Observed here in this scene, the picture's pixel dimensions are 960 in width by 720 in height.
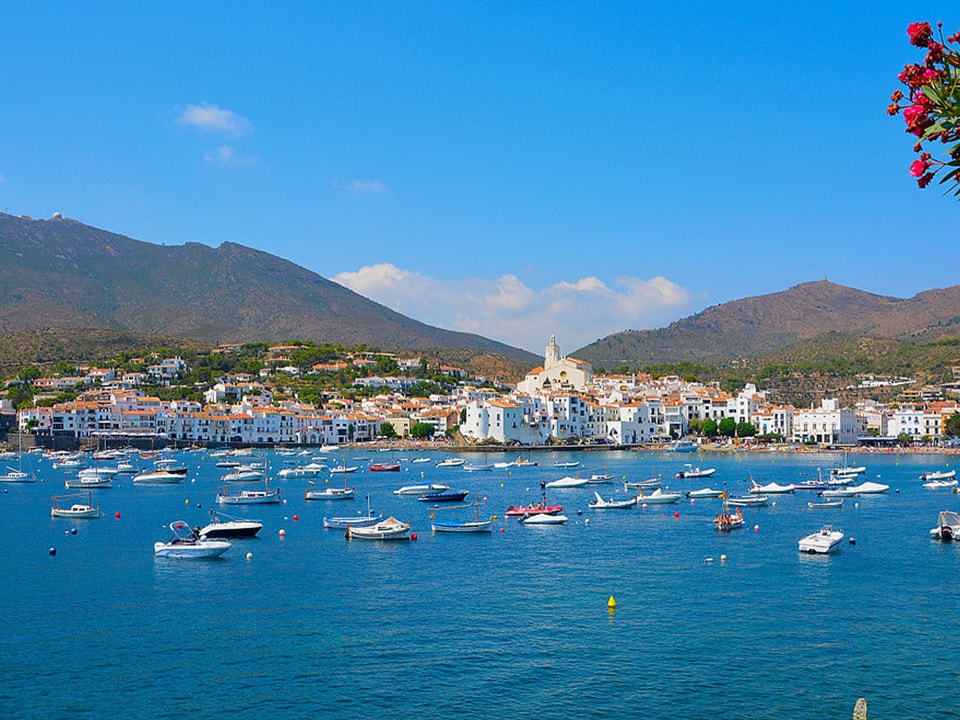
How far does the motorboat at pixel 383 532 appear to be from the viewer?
3597cm

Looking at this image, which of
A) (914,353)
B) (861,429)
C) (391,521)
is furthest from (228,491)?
(914,353)

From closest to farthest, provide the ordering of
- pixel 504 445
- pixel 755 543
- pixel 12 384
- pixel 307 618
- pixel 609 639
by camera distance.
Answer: pixel 609 639 → pixel 307 618 → pixel 755 543 → pixel 504 445 → pixel 12 384

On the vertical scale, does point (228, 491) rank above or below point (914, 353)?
below

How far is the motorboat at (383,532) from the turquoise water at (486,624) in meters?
0.58

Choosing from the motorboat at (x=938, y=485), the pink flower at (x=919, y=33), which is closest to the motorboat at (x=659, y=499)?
the motorboat at (x=938, y=485)

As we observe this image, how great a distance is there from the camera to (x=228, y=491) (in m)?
58.4

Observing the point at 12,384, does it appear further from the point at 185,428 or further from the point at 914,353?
the point at 914,353

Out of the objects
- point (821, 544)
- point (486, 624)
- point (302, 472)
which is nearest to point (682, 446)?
point (302, 472)

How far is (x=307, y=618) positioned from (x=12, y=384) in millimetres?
119758

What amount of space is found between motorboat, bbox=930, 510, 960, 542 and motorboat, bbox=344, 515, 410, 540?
19357mm

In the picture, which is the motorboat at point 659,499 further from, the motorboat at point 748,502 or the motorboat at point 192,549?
the motorboat at point 192,549

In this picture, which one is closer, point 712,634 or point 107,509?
point 712,634

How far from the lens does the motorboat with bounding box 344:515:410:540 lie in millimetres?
35969

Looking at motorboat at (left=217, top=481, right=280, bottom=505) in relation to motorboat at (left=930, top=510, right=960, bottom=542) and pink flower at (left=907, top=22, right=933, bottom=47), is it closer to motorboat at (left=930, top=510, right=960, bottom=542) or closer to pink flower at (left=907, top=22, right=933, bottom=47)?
motorboat at (left=930, top=510, right=960, bottom=542)
